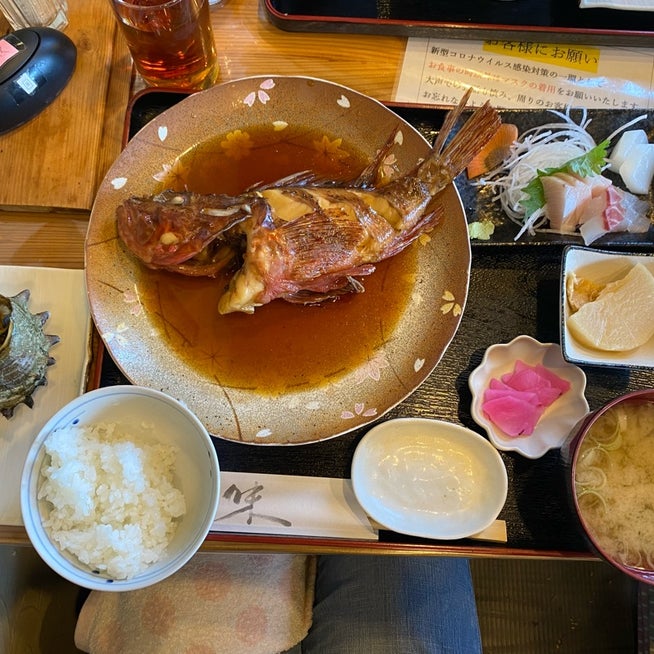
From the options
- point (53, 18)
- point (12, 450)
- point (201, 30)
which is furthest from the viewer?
point (53, 18)

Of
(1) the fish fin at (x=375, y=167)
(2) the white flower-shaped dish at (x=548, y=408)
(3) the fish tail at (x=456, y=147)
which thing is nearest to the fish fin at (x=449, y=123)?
(3) the fish tail at (x=456, y=147)

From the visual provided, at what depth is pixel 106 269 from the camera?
1.72 m

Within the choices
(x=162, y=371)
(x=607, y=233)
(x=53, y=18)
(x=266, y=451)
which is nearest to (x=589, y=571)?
(x=607, y=233)

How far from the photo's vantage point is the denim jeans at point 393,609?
1989 mm

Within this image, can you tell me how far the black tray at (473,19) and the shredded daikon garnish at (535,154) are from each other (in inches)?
14.7

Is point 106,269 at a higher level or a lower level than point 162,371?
higher

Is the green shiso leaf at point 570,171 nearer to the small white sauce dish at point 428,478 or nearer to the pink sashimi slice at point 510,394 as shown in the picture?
the pink sashimi slice at point 510,394

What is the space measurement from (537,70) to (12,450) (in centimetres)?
219

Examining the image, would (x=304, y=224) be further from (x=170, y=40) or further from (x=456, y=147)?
(x=170, y=40)

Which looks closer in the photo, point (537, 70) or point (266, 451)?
point (266, 451)

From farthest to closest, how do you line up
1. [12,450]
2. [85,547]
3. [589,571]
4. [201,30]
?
1. [589,571]
2. [201,30]
3. [12,450]
4. [85,547]

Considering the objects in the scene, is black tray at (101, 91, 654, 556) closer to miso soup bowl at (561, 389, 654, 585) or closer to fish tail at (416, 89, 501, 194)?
miso soup bowl at (561, 389, 654, 585)

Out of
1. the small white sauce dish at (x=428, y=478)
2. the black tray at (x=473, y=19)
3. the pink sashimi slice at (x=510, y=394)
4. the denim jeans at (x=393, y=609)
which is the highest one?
the black tray at (x=473, y=19)

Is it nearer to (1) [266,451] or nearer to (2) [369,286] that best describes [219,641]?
(1) [266,451]
